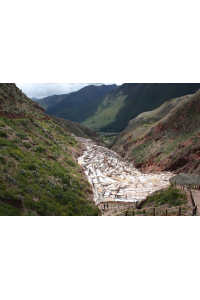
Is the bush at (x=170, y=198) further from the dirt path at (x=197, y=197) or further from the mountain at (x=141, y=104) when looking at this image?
the mountain at (x=141, y=104)

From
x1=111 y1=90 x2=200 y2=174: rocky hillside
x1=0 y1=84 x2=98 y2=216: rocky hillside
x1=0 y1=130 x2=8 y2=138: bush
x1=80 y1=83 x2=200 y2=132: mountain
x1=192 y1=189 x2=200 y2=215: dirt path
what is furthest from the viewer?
x1=80 y1=83 x2=200 y2=132: mountain

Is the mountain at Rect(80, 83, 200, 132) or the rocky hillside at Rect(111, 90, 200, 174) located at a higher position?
the mountain at Rect(80, 83, 200, 132)

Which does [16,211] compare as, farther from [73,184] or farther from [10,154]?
[73,184]

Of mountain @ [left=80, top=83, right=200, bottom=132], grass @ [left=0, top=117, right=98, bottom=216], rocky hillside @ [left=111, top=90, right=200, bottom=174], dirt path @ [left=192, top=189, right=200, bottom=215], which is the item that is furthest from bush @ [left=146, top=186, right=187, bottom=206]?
mountain @ [left=80, top=83, right=200, bottom=132]

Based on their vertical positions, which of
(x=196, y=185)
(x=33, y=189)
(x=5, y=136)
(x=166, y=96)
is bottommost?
(x=196, y=185)

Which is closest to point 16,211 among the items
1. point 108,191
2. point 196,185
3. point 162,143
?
point 108,191

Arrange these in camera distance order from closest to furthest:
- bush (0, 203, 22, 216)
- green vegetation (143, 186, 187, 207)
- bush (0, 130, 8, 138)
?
bush (0, 203, 22, 216), green vegetation (143, 186, 187, 207), bush (0, 130, 8, 138)

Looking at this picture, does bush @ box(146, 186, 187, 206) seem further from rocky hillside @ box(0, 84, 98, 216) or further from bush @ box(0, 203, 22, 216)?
bush @ box(0, 203, 22, 216)

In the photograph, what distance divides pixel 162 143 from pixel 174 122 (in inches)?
209

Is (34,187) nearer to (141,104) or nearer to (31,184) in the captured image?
(31,184)

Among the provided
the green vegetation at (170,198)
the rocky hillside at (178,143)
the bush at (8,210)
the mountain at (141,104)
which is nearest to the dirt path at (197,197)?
the green vegetation at (170,198)

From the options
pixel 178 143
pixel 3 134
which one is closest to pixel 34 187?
pixel 3 134
